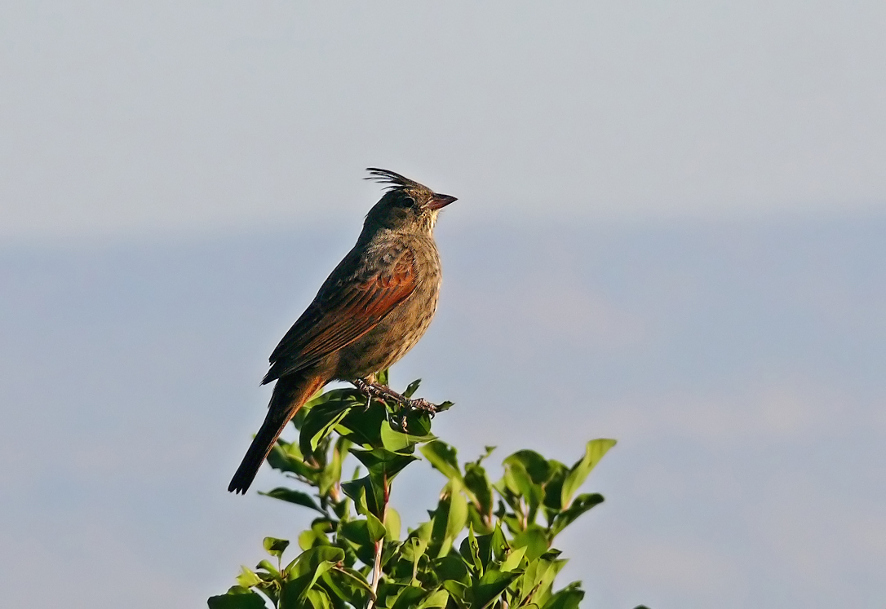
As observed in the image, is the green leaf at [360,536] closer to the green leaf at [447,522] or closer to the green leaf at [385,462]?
the green leaf at [385,462]

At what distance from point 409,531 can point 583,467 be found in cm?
91

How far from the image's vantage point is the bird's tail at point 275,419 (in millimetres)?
6840

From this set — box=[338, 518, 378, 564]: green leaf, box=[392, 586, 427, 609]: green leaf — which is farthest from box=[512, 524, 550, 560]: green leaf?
box=[392, 586, 427, 609]: green leaf

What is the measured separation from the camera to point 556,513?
5.30m

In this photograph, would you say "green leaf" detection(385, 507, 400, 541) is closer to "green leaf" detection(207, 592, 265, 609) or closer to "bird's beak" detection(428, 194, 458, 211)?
"green leaf" detection(207, 592, 265, 609)

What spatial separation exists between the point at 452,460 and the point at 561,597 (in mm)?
870

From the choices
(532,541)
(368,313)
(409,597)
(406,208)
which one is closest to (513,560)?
(532,541)

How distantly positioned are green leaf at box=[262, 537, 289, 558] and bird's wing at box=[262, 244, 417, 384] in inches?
120

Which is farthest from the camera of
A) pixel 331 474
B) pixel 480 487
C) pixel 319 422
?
pixel 331 474

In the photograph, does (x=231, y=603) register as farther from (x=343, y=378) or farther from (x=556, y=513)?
(x=343, y=378)

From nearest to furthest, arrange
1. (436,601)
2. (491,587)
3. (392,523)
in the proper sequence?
(436,601)
(491,587)
(392,523)

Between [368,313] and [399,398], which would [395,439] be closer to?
[399,398]

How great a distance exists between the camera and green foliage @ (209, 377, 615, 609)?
14.1ft

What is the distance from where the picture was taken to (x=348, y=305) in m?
8.28
